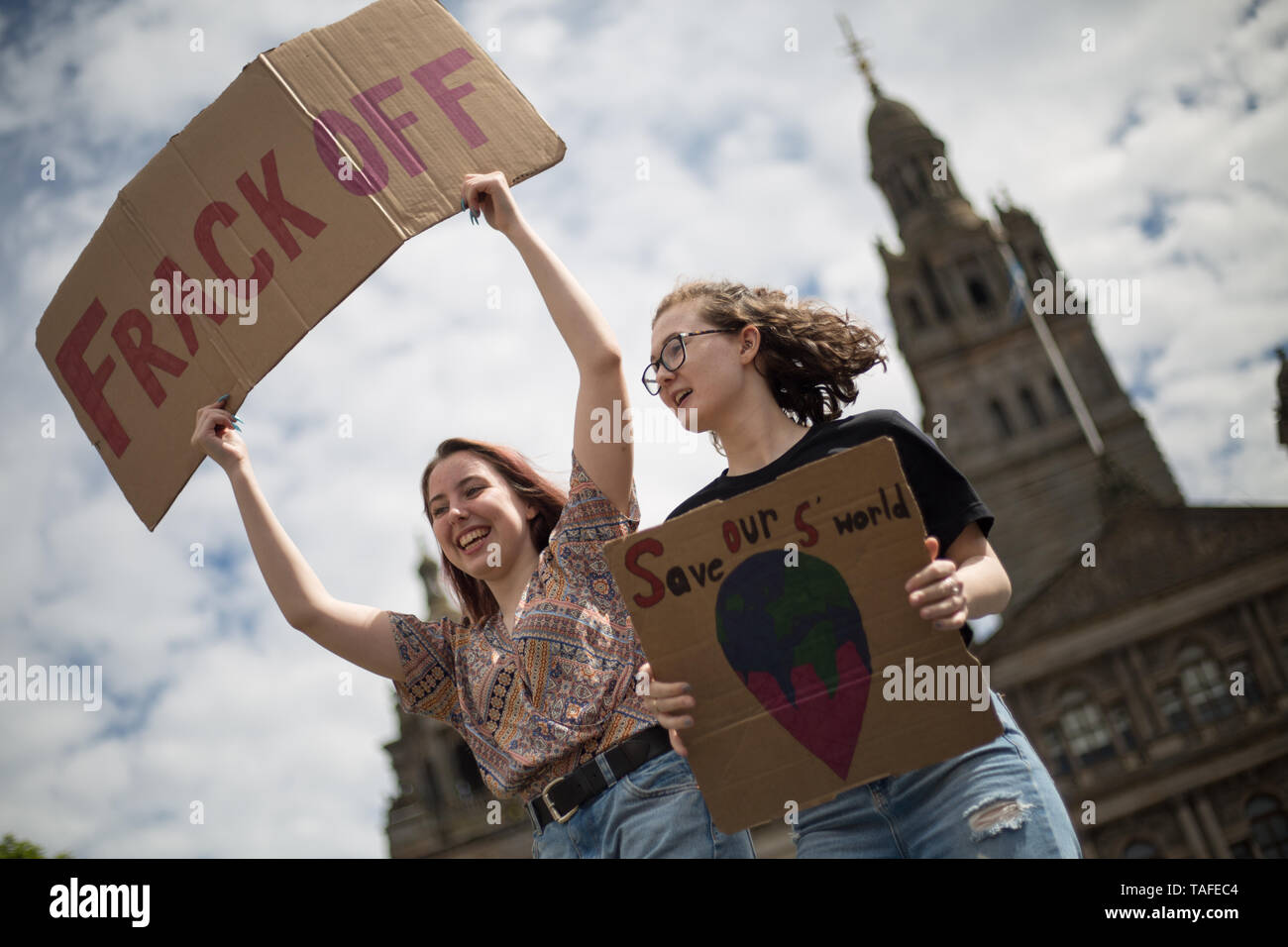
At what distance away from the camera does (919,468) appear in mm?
2709

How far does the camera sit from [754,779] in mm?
2412

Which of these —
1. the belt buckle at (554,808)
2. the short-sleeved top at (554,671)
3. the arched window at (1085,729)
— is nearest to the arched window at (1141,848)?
the arched window at (1085,729)

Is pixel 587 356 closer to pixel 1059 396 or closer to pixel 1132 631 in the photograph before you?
pixel 1132 631

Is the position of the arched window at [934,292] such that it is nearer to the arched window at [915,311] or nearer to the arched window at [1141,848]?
the arched window at [915,311]

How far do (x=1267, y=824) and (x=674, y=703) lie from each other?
3242cm

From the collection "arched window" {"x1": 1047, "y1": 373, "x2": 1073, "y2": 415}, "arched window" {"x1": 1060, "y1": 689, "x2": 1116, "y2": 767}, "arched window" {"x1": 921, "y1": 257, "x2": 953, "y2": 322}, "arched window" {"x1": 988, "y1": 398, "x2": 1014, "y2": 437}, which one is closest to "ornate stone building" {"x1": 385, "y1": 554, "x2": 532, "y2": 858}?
"arched window" {"x1": 1060, "y1": 689, "x2": 1116, "y2": 767}

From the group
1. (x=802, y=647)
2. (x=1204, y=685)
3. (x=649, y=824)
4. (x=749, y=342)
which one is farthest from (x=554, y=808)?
(x=1204, y=685)

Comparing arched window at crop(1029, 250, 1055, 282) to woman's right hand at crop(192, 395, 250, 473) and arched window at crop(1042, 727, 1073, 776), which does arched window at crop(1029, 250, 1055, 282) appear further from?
woman's right hand at crop(192, 395, 250, 473)

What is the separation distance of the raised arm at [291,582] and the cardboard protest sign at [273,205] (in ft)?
0.31

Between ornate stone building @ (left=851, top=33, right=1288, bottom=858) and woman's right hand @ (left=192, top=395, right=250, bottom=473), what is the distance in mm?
25913

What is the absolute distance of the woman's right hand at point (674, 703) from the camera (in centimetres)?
239

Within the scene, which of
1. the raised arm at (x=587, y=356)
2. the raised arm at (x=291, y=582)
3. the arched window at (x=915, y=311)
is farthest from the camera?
the arched window at (x=915, y=311)

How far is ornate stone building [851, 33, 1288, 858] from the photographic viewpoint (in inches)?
1157
